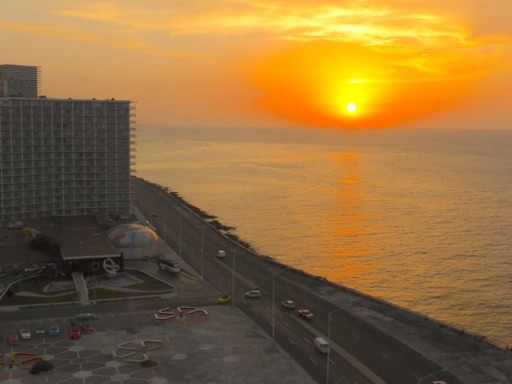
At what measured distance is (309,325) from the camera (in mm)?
82812

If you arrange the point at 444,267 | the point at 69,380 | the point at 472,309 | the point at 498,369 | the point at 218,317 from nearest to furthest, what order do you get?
the point at 69,380, the point at 498,369, the point at 218,317, the point at 472,309, the point at 444,267

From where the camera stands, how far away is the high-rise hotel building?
138125 millimetres

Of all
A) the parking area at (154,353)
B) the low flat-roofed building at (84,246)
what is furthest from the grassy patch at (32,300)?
the low flat-roofed building at (84,246)

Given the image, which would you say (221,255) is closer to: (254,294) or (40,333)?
(254,294)

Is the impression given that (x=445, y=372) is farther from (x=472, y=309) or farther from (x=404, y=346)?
(x=472, y=309)

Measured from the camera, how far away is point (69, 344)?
74.8m

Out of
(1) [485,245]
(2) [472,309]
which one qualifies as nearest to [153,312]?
(2) [472,309]

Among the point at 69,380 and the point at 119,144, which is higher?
the point at 119,144

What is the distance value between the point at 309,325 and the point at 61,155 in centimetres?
9160

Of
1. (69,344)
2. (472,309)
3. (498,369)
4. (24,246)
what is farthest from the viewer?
(24,246)

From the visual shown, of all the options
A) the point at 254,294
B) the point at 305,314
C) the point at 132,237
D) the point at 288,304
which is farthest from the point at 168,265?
the point at 305,314

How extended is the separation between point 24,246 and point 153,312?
44962 mm

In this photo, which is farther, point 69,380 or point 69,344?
point 69,344

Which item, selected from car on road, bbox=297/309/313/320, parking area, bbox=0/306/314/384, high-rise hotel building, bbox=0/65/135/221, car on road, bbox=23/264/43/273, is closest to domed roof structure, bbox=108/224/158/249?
car on road, bbox=23/264/43/273
